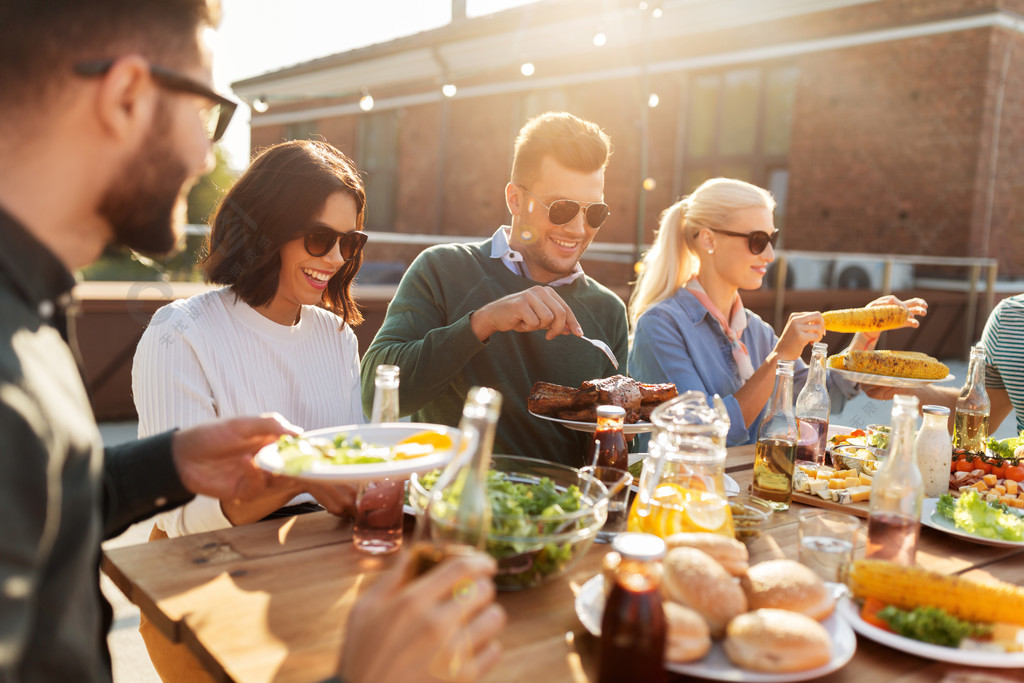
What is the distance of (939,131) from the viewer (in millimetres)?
11719

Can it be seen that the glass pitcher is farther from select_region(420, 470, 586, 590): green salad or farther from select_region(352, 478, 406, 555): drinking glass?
select_region(352, 478, 406, 555): drinking glass

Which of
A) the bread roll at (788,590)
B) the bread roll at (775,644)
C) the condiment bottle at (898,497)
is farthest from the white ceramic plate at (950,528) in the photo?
the bread roll at (775,644)

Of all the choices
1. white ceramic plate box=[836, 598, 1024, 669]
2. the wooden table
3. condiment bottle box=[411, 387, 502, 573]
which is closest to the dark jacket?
the wooden table

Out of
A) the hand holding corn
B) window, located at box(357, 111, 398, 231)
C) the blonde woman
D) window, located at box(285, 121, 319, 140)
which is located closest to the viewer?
the hand holding corn

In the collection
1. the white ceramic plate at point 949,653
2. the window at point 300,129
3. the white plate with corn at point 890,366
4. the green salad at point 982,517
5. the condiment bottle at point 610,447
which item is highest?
the window at point 300,129

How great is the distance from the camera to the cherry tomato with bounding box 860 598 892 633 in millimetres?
1394

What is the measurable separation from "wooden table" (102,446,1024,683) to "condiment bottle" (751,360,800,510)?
0.26 meters

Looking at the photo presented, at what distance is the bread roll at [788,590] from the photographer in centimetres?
132

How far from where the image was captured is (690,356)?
3475mm

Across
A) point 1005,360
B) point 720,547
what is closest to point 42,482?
point 720,547

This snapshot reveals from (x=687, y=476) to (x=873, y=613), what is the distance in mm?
418

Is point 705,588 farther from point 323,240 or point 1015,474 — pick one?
point 323,240

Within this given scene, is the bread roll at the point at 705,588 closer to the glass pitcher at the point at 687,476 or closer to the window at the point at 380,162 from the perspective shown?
the glass pitcher at the point at 687,476

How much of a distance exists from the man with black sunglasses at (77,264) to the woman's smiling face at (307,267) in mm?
1124
